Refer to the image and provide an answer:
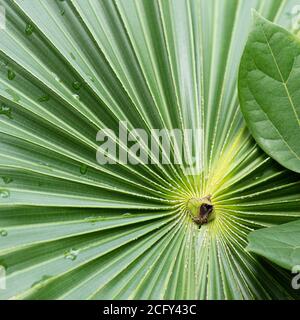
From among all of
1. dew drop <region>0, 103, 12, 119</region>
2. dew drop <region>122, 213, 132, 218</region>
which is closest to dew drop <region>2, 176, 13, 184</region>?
dew drop <region>0, 103, 12, 119</region>

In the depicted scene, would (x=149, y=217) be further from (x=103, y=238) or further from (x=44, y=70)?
(x=44, y=70)

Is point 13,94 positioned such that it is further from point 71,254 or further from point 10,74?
point 71,254

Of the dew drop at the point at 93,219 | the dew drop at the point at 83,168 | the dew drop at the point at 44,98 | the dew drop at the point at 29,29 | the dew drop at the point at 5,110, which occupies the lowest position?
the dew drop at the point at 93,219

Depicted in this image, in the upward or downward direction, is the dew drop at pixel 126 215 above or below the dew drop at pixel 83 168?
below

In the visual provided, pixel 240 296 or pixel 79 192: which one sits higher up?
pixel 79 192

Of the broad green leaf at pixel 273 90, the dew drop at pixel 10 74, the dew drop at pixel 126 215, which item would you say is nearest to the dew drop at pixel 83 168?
the dew drop at pixel 126 215

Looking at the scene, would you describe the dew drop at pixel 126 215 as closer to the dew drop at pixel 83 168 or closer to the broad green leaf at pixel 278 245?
the dew drop at pixel 83 168

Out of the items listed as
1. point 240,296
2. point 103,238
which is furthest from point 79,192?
point 240,296
